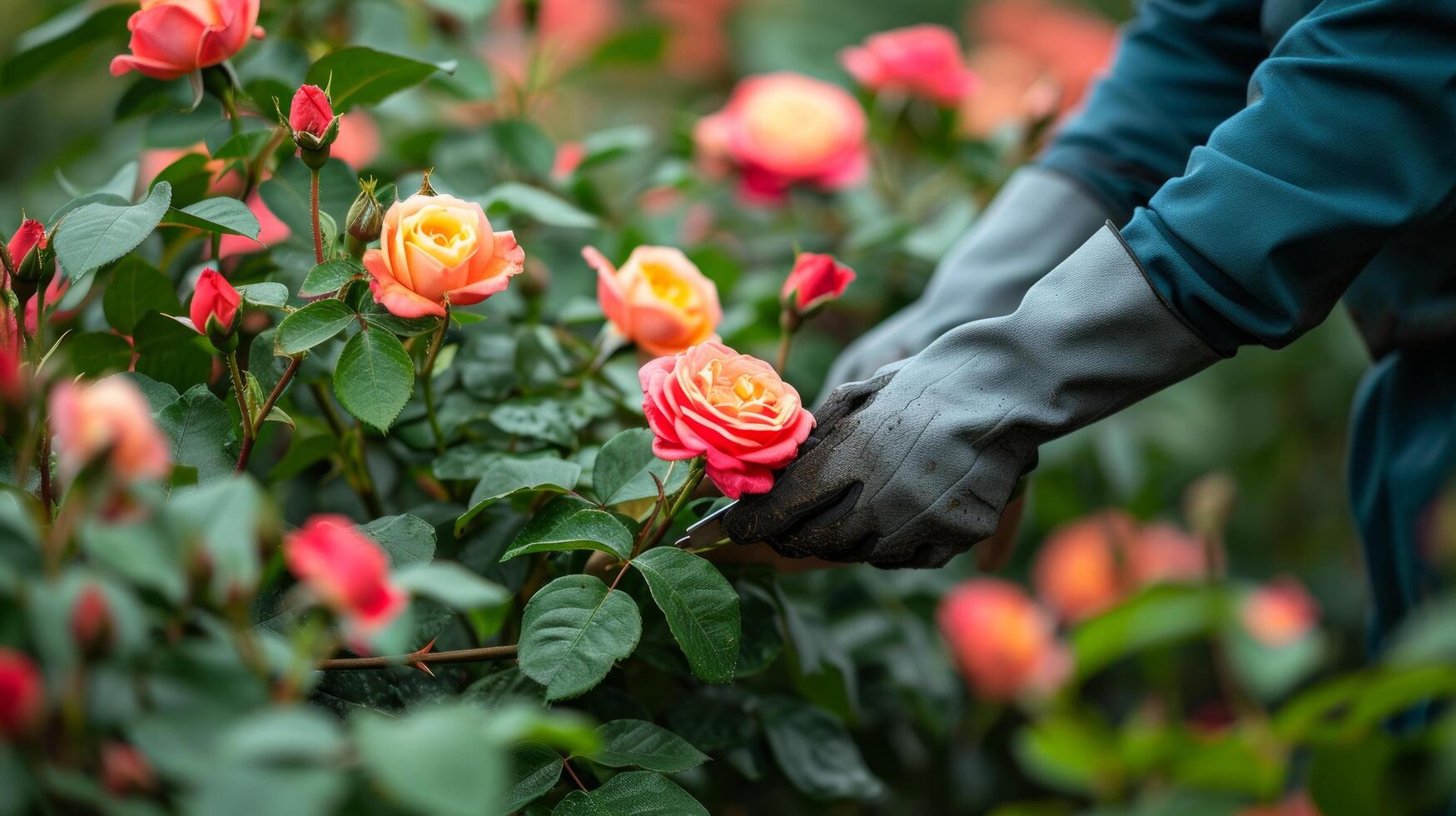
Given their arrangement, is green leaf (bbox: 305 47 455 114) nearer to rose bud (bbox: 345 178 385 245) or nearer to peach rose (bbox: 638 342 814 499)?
rose bud (bbox: 345 178 385 245)

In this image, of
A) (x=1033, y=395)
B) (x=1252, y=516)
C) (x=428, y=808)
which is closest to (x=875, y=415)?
(x=1033, y=395)

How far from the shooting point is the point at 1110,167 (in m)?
1.01

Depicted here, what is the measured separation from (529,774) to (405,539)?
0.16 meters

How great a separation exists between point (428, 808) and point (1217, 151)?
24.2 inches

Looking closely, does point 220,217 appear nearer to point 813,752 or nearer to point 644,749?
point 644,749

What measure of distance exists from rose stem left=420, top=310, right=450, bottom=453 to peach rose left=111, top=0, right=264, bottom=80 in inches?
10.0

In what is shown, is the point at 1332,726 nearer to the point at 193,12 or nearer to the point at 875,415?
the point at 875,415

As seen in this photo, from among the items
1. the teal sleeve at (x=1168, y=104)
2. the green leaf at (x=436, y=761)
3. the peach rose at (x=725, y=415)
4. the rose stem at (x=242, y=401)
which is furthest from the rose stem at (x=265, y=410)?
the teal sleeve at (x=1168, y=104)

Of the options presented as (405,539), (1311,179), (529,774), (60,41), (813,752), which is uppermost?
(1311,179)

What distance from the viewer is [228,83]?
824 millimetres

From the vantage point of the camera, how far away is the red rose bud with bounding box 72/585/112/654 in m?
0.39

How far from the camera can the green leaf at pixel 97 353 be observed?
2.41 feet

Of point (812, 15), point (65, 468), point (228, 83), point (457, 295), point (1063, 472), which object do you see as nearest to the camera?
point (65, 468)

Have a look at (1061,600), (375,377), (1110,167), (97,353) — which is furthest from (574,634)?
(1061,600)
